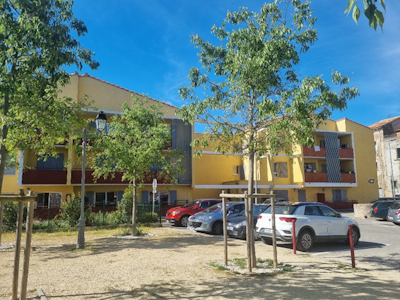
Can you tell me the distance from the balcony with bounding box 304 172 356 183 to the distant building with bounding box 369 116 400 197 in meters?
7.65

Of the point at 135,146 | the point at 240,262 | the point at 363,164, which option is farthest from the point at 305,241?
the point at 363,164

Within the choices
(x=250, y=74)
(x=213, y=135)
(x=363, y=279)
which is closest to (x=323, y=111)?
(x=250, y=74)

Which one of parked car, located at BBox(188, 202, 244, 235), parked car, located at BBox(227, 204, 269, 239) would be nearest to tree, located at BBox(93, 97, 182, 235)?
parked car, located at BBox(188, 202, 244, 235)

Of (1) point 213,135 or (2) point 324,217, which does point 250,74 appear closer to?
(1) point 213,135

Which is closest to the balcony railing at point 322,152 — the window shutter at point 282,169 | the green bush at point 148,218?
the window shutter at point 282,169

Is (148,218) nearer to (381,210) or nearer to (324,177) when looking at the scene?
(381,210)

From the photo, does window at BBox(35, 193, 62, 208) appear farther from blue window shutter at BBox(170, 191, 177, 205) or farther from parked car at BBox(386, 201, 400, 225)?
parked car at BBox(386, 201, 400, 225)

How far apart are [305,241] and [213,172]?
23.1 metres

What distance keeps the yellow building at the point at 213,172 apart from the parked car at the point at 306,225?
10702mm

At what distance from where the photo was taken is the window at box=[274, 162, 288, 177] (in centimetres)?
3616

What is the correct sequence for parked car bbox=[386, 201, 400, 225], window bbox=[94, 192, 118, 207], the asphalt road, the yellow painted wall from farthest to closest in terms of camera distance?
the yellow painted wall, window bbox=[94, 192, 118, 207], parked car bbox=[386, 201, 400, 225], the asphalt road

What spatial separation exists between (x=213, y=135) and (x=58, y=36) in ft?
17.0

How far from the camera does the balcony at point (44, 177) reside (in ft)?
80.5

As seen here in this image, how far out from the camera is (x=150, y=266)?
8219 millimetres
